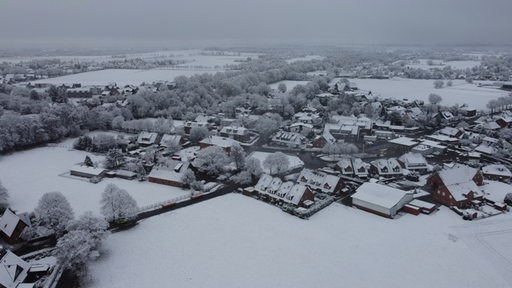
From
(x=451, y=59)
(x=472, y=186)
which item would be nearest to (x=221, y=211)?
(x=472, y=186)

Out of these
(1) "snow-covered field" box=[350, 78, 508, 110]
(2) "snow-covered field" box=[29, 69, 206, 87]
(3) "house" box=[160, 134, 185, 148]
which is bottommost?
(3) "house" box=[160, 134, 185, 148]

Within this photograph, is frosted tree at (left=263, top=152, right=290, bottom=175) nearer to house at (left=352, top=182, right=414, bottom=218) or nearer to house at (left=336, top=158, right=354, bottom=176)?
house at (left=336, top=158, right=354, bottom=176)

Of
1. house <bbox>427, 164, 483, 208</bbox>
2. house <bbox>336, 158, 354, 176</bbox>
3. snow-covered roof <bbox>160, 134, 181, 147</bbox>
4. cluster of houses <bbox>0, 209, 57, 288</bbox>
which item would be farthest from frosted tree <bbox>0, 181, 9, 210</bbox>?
house <bbox>427, 164, 483, 208</bbox>

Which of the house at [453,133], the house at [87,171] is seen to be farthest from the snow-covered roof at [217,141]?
the house at [453,133]

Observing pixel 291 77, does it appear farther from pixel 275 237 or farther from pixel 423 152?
pixel 275 237

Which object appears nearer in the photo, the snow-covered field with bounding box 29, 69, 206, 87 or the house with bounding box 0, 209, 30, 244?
the house with bounding box 0, 209, 30, 244

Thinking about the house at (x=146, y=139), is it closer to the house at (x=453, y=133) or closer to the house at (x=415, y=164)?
the house at (x=415, y=164)

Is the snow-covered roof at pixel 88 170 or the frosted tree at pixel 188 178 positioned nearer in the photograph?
the frosted tree at pixel 188 178
